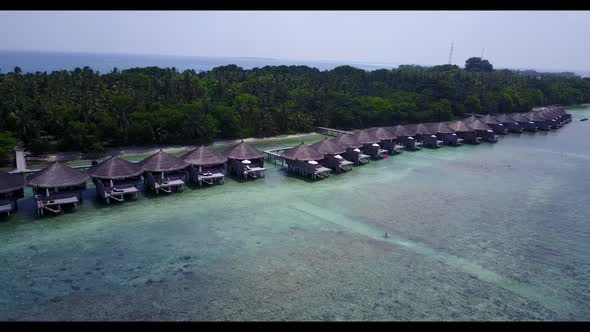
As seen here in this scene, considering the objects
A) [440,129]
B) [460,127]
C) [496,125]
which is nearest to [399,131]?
[440,129]

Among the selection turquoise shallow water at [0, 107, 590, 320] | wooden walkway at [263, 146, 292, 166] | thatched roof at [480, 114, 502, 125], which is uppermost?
thatched roof at [480, 114, 502, 125]

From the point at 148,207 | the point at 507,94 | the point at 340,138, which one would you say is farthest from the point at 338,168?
the point at 507,94

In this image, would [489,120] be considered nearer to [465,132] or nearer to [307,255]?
[465,132]

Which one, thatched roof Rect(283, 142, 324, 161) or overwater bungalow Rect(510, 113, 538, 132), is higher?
overwater bungalow Rect(510, 113, 538, 132)

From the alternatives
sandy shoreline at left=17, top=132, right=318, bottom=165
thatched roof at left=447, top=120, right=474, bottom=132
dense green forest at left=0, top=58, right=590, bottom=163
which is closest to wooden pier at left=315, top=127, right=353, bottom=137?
dense green forest at left=0, top=58, right=590, bottom=163

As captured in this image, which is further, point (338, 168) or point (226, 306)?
point (338, 168)

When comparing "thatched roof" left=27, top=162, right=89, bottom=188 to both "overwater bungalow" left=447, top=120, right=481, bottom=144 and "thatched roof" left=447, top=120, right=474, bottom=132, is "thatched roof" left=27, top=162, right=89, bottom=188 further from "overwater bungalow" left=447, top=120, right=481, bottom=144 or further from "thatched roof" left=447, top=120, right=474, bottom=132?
"overwater bungalow" left=447, top=120, right=481, bottom=144
